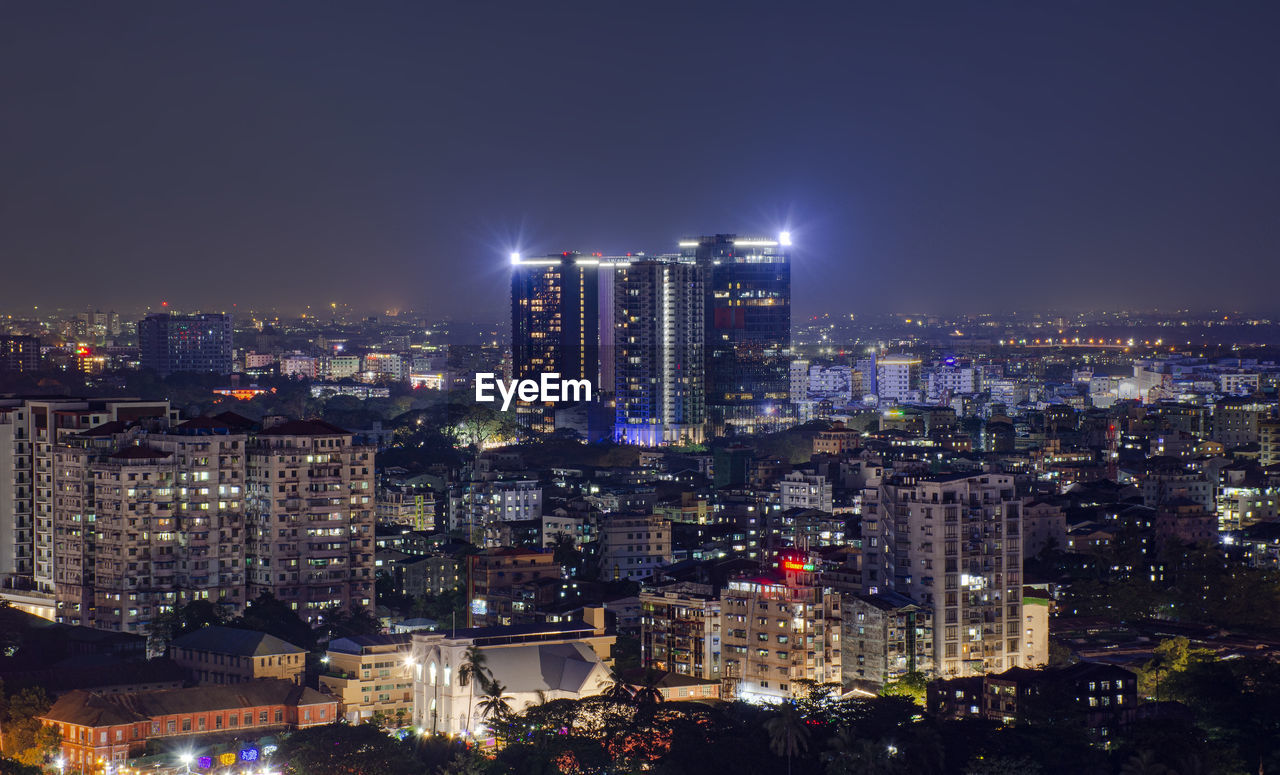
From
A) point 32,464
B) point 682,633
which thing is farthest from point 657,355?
point 682,633

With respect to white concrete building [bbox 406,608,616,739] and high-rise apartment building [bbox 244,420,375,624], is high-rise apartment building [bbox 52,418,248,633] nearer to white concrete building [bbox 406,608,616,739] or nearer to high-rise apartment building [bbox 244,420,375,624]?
high-rise apartment building [bbox 244,420,375,624]

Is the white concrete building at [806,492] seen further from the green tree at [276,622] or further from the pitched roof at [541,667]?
the pitched roof at [541,667]

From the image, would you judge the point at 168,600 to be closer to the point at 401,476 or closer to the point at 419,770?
the point at 419,770

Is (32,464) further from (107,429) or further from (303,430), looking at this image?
(303,430)

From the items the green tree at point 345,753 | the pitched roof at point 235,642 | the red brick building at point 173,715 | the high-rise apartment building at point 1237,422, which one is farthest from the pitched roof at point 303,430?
the high-rise apartment building at point 1237,422

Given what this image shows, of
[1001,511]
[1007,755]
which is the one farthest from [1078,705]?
[1001,511]

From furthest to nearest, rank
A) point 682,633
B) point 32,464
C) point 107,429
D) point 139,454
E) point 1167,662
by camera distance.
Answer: point 32,464
point 107,429
point 139,454
point 682,633
point 1167,662
